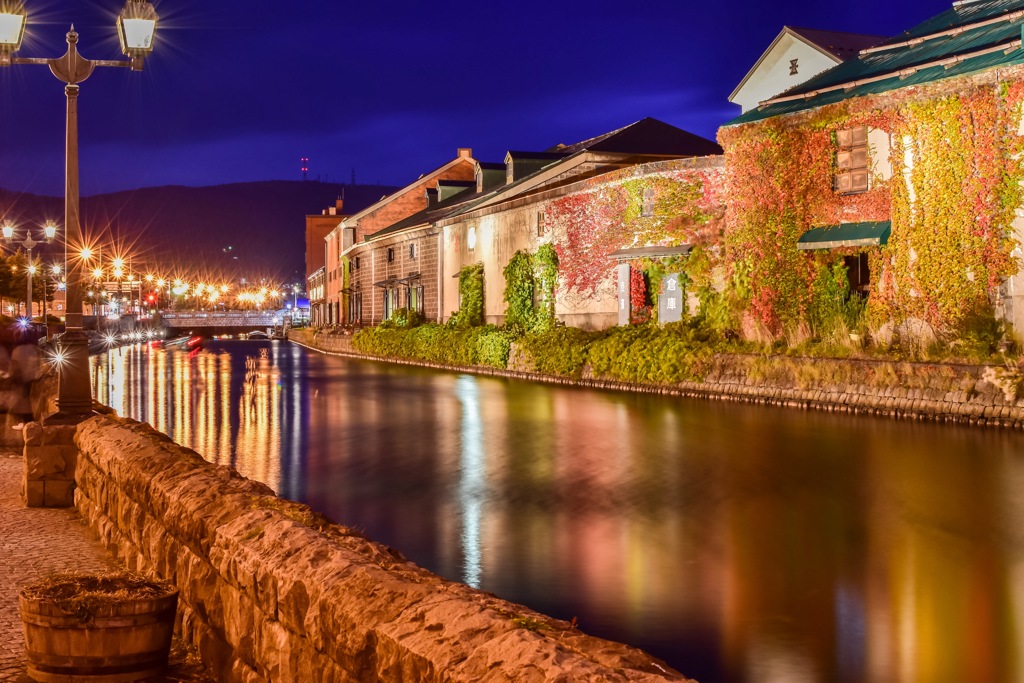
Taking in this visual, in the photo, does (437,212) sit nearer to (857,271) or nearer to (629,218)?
(629,218)

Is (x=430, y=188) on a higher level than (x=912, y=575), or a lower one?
higher

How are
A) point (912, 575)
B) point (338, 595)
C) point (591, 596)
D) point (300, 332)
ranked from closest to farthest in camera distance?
point (338, 595) → point (591, 596) → point (912, 575) → point (300, 332)

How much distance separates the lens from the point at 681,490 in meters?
12.6

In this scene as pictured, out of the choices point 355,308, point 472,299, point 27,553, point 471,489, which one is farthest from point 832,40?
point 27,553

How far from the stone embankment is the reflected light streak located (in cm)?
596

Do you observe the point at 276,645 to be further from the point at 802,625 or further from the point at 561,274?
the point at 561,274

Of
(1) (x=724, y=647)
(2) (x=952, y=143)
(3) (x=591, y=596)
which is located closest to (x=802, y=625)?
(1) (x=724, y=647)

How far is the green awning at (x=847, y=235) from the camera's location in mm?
25875

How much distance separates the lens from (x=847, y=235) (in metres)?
26.7

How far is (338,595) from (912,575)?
5.76 m

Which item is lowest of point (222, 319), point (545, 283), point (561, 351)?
point (561, 351)

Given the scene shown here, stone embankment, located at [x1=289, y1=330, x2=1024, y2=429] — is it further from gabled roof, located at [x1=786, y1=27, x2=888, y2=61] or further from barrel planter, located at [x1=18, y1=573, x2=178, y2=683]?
gabled roof, located at [x1=786, y1=27, x2=888, y2=61]

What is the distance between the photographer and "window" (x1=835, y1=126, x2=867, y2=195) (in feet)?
88.4

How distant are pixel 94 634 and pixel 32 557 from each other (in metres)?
3.64
